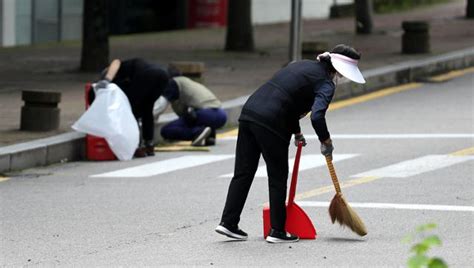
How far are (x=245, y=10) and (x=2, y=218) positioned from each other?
14.9 meters

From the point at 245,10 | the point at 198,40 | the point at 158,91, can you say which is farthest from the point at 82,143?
the point at 198,40

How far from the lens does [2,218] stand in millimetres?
11273

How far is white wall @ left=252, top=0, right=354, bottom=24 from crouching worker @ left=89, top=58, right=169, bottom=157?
19960 millimetres

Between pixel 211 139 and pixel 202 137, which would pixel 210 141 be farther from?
pixel 202 137

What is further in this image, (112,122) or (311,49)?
(311,49)

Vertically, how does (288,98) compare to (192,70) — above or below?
above

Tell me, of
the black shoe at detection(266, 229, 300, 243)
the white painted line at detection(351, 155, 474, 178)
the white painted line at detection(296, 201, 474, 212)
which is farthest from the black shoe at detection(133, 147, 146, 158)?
the black shoe at detection(266, 229, 300, 243)

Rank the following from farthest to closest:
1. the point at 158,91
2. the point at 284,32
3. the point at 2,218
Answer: the point at 284,32
the point at 158,91
the point at 2,218

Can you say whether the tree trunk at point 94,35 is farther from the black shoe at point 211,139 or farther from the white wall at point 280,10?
the white wall at point 280,10

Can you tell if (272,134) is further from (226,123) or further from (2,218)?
(226,123)

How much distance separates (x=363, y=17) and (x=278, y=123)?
63.9 ft

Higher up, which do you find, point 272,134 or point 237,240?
point 272,134

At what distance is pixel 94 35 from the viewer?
862 inches

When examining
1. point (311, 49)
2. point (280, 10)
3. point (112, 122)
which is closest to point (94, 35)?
point (311, 49)
